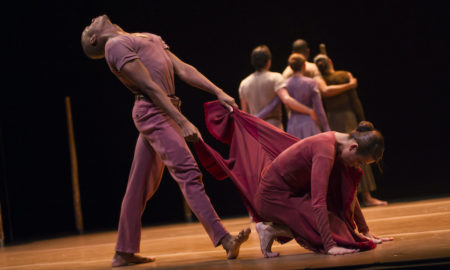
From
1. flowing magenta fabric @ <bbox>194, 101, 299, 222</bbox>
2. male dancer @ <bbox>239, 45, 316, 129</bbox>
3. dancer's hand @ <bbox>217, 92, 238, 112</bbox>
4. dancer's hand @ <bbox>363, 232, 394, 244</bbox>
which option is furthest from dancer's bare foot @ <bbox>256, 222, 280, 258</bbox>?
male dancer @ <bbox>239, 45, 316, 129</bbox>

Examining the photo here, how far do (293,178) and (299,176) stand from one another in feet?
0.10

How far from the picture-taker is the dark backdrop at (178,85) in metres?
5.96

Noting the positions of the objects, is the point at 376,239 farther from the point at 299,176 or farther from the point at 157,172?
the point at 157,172

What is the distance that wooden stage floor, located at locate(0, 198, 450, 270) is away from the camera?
96.7 inches

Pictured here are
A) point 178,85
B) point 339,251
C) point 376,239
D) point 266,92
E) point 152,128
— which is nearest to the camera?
point 339,251

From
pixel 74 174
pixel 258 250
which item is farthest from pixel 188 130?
pixel 74 174

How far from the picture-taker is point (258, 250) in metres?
3.32

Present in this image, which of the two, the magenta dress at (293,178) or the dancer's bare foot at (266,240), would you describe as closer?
the magenta dress at (293,178)

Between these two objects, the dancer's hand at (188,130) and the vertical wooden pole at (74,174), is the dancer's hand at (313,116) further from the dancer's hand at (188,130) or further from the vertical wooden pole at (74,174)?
the vertical wooden pole at (74,174)

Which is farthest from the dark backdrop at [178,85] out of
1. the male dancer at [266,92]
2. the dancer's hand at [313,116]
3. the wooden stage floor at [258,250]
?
the male dancer at [266,92]

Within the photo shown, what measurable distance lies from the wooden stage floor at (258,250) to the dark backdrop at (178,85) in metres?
0.97

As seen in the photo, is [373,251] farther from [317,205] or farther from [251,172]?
[251,172]

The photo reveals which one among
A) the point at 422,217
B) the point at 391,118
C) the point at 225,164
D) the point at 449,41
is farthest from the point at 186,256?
the point at 449,41

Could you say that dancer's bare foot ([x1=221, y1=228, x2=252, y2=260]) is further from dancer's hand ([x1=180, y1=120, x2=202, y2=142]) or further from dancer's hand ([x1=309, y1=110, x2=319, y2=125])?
dancer's hand ([x1=309, y1=110, x2=319, y2=125])
